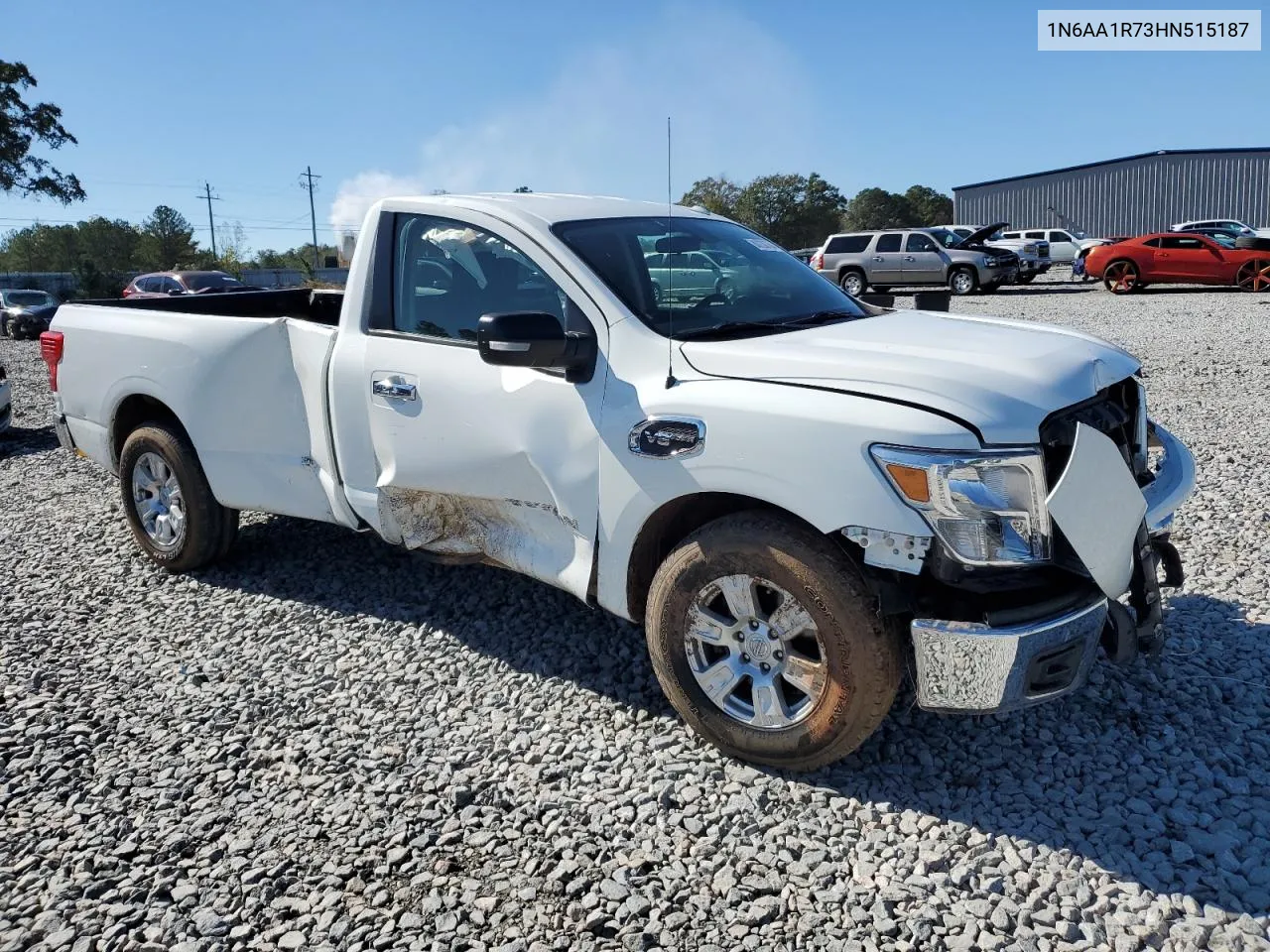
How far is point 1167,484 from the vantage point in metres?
3.68

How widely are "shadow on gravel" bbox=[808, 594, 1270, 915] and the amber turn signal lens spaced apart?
3.44 feet

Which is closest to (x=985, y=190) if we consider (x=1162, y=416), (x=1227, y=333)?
(x=1227, y=333)

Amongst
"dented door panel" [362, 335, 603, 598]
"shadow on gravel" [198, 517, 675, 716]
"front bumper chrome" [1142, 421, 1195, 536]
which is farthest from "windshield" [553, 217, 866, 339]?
"shadow on gravel" [198, 517, 675, 716]

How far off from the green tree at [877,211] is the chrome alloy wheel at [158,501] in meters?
72.2

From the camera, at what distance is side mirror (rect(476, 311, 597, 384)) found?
11.2 ft

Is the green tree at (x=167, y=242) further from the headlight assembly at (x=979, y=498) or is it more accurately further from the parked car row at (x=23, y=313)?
the headlight assembly at (x=979, y=498)

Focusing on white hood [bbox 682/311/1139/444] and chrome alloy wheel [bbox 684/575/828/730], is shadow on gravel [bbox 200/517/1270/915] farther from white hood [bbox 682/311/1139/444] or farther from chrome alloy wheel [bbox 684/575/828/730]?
white hood [bbox 682/311/1139/444]

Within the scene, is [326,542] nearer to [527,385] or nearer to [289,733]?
[289,733]

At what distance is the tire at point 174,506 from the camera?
17.1 feet

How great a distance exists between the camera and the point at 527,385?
3738 mm

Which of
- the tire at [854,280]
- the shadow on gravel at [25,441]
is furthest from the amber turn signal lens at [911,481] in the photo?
the tire at [854,280]

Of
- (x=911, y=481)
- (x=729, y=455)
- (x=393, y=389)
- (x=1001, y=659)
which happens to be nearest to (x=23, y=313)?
(x=393, y=389)

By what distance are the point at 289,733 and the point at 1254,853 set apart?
320cm

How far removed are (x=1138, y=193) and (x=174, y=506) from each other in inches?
2362
